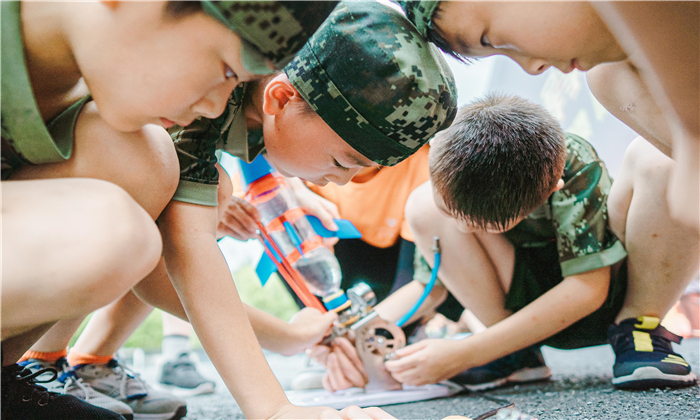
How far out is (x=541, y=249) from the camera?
105cm

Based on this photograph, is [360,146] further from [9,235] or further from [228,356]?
[9,235]

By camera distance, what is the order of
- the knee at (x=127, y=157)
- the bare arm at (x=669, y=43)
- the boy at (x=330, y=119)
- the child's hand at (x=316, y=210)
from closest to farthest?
1. the bare arm at (x=669, y=43)
2. the knee at (x=127, y=157)
3. the boy at (x=330, y=119)
4. the child's hand at (x=316, y=210)

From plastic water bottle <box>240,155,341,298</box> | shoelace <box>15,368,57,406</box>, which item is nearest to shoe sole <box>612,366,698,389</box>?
→ plastic water bottle <box>240,155,341,298</box>

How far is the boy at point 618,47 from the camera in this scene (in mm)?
418

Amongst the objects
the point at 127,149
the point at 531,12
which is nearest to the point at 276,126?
the point at 127,149

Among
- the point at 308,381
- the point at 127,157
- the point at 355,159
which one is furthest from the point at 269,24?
the point at 308,381

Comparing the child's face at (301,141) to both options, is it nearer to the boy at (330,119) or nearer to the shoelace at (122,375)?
the boy at (330,119)

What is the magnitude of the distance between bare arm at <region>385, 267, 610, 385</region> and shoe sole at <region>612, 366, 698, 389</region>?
14 centimetres

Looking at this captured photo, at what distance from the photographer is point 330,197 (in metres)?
1.46

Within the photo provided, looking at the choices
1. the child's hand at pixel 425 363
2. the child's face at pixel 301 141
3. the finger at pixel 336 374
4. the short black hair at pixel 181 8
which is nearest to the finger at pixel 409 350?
the child's hand at pixel 425 363

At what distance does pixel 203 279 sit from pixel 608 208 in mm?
792

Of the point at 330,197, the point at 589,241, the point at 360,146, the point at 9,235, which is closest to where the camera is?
the point at 9,235

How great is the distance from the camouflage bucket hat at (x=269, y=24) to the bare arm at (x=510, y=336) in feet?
2.09

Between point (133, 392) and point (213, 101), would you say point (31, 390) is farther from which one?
point (213, 101)
